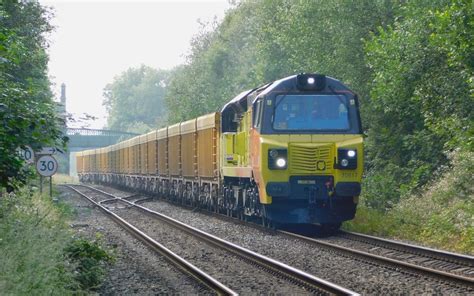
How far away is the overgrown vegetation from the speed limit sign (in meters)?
9.46

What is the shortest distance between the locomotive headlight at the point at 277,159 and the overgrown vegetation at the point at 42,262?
4.48 m

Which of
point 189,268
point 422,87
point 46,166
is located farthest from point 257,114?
point 46,166

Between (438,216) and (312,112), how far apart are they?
140 inches

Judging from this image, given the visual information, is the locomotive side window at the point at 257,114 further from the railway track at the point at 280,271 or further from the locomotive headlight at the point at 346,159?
the railway track at the point at 280,271

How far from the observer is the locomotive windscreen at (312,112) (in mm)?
17141

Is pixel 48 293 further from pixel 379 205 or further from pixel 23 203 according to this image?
pixel 379 205

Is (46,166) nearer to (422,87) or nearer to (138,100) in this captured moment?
(422,87)

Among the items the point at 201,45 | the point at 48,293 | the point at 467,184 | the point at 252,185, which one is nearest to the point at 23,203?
the point at 252,185

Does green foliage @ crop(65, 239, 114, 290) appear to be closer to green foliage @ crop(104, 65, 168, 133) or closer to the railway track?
the railway track

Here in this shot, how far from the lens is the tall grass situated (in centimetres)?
1590

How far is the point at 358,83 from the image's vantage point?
29391 millimetres

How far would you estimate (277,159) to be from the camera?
54.8ft

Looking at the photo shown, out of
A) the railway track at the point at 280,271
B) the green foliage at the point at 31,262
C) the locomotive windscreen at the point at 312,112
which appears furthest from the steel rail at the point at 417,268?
the green foliage at the point at 31,262

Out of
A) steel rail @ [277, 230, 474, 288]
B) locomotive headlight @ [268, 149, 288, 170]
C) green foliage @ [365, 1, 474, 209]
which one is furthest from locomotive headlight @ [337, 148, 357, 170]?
green foliage @ [365, 1, 474, 209]
